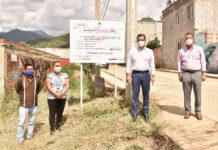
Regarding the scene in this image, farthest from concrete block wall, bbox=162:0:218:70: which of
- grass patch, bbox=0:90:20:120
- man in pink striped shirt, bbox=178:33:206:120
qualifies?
grass patch, bbox=0:90:20:120

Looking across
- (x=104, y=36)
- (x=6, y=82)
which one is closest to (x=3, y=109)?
(x=6, y=82)

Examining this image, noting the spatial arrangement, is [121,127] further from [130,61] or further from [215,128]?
[215,128]

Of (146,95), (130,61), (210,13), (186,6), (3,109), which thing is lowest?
(3,109)

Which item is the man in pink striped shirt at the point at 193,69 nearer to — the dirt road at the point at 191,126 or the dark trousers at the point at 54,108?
the dirt road at the point at 191,126

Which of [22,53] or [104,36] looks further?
[22,53]

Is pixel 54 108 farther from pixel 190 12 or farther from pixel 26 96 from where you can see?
pixel 190 12

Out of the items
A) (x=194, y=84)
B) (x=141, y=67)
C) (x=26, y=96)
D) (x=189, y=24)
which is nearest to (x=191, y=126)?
(x=194, y=84)

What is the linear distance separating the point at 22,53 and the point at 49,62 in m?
4.36

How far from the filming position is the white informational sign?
18.3 feet

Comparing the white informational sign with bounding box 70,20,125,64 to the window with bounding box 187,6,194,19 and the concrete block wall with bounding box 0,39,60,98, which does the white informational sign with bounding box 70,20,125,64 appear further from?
the window with bounding box 187,6,194,19

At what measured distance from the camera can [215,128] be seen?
10.9 ft

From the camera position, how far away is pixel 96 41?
5.73 meters

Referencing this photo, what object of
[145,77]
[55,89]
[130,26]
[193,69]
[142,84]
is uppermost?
[130,26]

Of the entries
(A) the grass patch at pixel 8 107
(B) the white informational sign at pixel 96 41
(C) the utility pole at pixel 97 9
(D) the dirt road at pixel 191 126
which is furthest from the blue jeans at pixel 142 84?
(A) the grass patch at pixel 8 107
